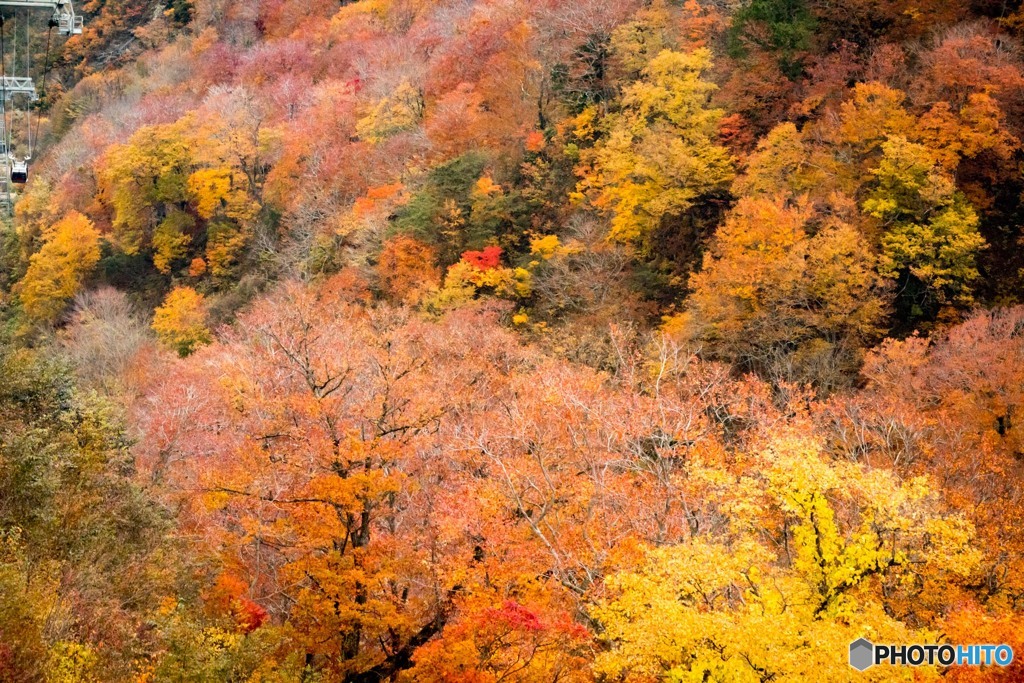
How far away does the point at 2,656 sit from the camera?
10531 millimetres

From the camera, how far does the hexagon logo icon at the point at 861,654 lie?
39.4 feet

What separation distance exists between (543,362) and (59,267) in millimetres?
37626

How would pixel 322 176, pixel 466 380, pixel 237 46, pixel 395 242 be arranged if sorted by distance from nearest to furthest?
pixel 466 380, pixel 395 242, pixel 322 176, pixel 237 46

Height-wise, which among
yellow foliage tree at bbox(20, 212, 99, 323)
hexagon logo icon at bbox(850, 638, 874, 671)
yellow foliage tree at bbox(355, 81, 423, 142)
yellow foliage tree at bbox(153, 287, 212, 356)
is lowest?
yellow foliage tree at bbox(153, 287, 212, 356)

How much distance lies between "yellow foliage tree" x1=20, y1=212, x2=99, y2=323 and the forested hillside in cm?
22

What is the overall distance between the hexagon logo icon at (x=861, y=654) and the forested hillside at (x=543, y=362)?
0.32 meters

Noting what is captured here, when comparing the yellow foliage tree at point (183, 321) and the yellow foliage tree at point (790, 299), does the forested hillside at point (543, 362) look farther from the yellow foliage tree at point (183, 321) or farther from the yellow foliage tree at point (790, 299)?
the yellow foliage tree at point (183, 321)

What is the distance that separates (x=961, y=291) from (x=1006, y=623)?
19448 millimetres

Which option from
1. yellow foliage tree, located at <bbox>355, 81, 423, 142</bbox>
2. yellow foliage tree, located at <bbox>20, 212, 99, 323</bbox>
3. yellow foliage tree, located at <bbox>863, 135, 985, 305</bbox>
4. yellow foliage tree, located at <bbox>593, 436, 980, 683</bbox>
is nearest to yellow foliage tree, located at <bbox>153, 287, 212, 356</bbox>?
yellow foliage tree, located at <bbox>20, 212, 99, 323</bbox>

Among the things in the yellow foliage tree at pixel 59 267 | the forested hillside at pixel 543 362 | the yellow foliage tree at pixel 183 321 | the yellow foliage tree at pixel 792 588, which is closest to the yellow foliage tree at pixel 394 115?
the forested hillside at pixel 543 362

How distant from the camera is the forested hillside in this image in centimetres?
1395

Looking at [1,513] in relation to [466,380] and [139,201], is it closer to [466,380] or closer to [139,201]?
[466,380]

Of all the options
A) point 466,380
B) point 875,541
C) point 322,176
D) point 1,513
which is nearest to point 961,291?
point 466,380

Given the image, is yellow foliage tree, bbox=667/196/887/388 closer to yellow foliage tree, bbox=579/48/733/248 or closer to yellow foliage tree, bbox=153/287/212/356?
yellow foliage tree, bbox=579/48/733/248
